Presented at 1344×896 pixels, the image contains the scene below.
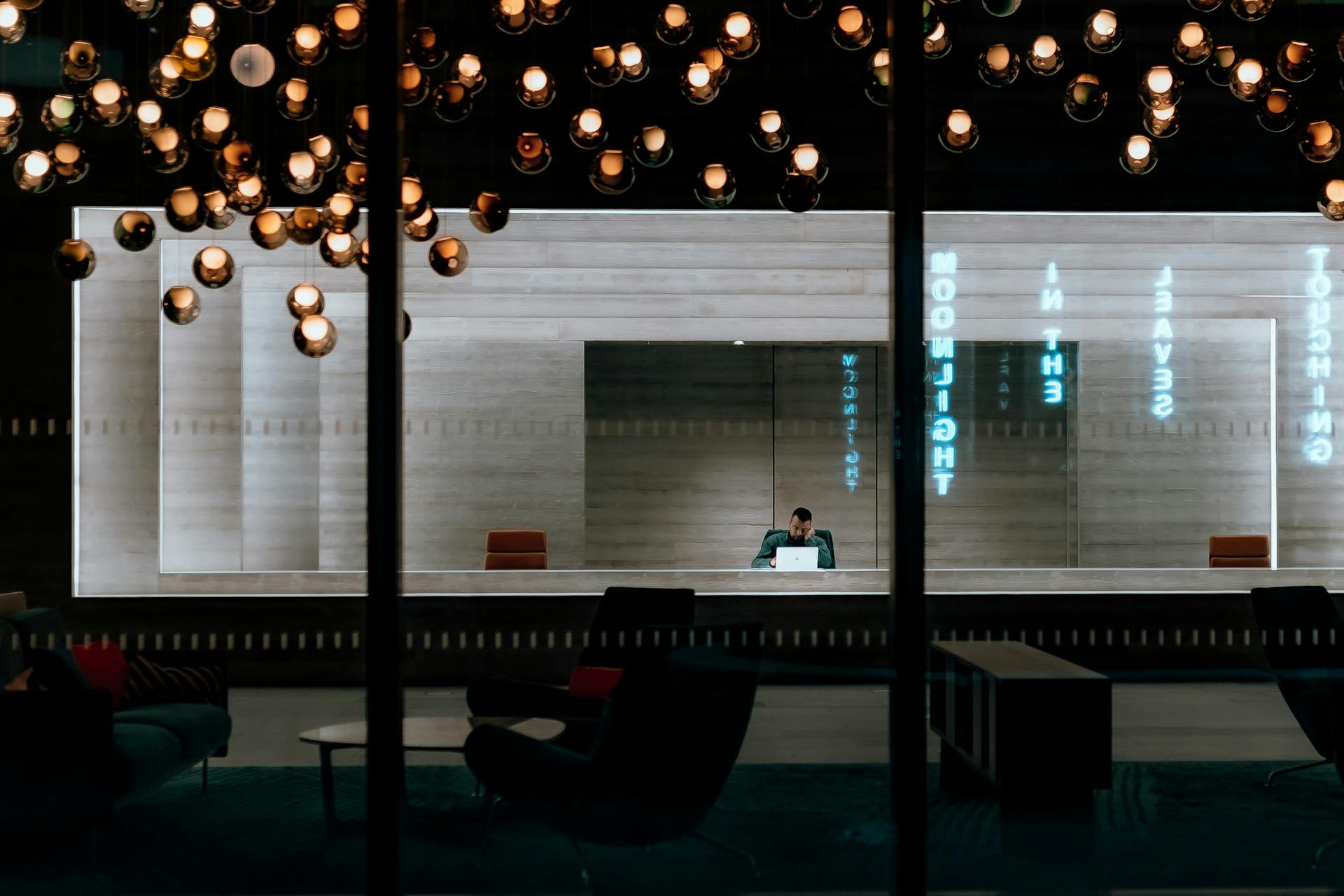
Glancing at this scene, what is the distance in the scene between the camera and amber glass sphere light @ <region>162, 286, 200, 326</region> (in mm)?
4434

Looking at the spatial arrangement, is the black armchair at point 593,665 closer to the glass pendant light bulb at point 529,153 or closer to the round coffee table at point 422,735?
the round coffee table at point 422,735

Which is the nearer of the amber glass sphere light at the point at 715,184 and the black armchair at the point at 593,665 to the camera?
the black armchair at the point at 593,665

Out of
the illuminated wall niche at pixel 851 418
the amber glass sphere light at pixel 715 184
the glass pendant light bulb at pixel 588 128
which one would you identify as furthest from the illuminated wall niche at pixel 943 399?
the glass pendant light bulb at pixel 588 128

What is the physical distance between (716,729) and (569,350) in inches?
57.2

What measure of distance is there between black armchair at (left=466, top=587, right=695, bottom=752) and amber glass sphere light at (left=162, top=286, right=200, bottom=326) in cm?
185

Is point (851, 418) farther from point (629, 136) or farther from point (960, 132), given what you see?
point (629, 136)

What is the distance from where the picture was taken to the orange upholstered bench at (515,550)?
14.7 feet

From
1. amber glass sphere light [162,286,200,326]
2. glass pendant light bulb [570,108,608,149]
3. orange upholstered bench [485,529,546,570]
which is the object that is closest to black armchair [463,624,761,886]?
orange upholstered bench [485,529,546,570]

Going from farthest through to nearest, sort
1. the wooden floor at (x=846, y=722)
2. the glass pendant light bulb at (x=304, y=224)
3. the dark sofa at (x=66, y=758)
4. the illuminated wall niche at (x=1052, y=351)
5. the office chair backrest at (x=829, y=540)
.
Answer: the illuminated wall niche at (x=1052, y=351), the glass pendant light bulb at (x=304, y=224), the office chair backrest at (x=829, y=540), the wooden floor at (x=846, y=722), the dark sofa at (x=66, y=758)

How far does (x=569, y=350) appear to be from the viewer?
417cm

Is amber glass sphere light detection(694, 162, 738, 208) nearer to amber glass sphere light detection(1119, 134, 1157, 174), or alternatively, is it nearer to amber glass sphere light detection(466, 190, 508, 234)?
amber glass sphere light detection(466, 190, 508, 234)

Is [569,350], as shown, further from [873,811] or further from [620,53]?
[873,811]

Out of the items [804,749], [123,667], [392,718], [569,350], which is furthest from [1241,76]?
[123,667]

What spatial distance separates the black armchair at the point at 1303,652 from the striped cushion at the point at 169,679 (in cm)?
393
